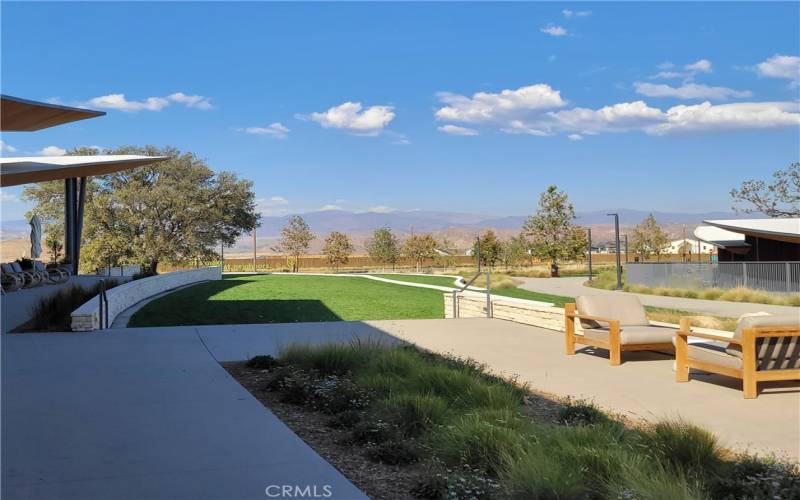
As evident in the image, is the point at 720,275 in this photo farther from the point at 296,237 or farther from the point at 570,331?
the point at 296,237

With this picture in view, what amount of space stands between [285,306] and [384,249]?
133ft

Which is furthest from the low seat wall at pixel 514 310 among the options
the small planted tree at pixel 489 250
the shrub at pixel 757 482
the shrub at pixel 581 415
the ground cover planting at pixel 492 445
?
the small planted tree at pixel 489 250

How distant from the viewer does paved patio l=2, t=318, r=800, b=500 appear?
13.3ft

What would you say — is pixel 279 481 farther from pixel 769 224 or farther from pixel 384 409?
pixel 769 224

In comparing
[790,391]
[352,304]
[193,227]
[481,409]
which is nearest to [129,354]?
[481,409]

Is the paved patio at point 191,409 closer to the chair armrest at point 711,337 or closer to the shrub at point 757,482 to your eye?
the chair armrest at point 711,337

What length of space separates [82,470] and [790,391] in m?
6.50

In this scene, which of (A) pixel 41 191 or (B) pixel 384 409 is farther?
(A) pixel 41 191

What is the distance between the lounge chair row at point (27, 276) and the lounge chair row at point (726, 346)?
1563 centimetres

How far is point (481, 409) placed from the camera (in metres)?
5.39

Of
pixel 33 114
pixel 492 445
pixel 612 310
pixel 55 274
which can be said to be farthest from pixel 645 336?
pixel 55 274

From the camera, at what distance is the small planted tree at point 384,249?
5875cm

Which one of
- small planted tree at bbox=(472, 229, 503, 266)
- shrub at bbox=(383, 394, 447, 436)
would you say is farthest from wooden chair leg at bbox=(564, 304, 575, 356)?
small planted tree at bbox=(472, 229, 503, 266)

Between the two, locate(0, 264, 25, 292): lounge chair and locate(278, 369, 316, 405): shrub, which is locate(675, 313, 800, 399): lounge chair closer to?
locate(278, 369, 316, 405): shrub
